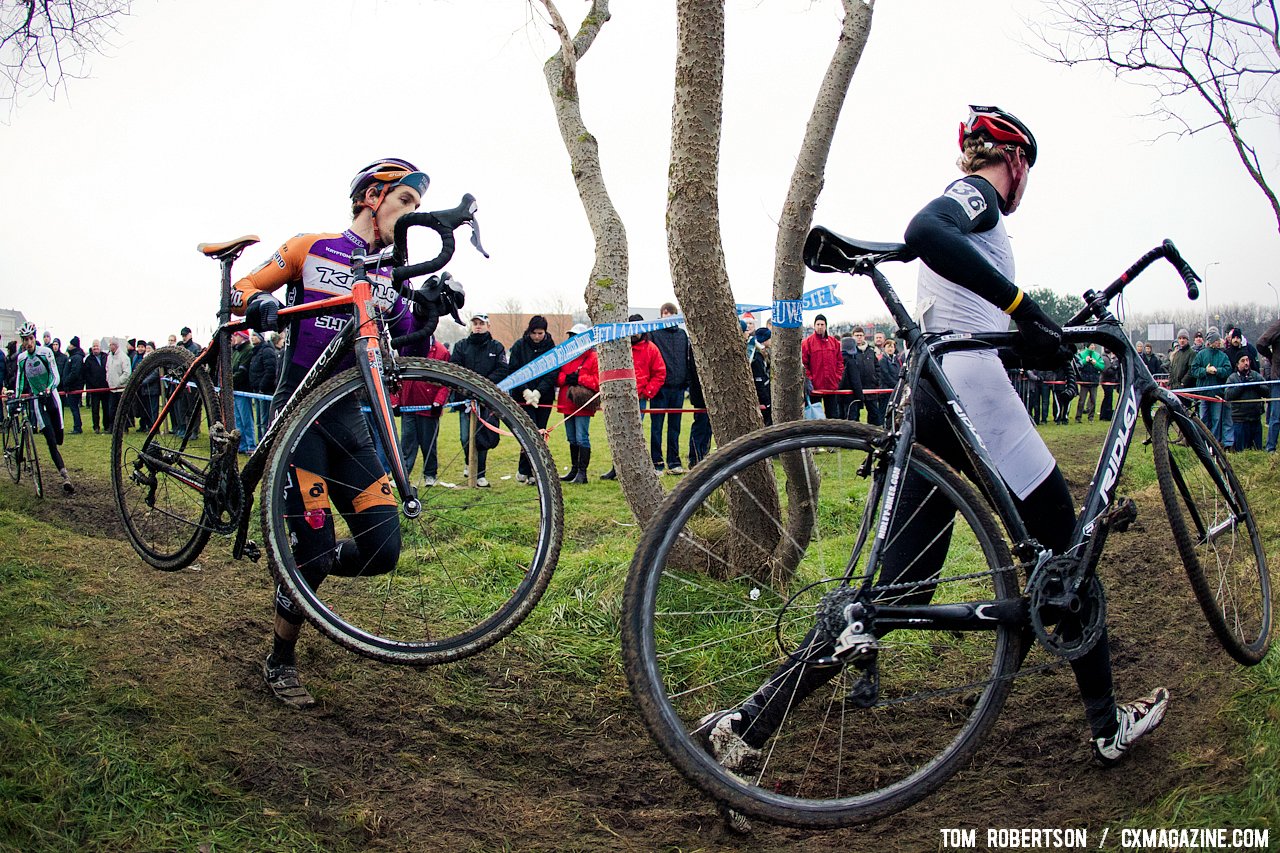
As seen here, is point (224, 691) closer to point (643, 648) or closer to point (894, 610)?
point (643, 648)

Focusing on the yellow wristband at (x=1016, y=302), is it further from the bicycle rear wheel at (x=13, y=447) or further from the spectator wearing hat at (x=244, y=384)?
the spectator wearing hat at (x=244, y=384)

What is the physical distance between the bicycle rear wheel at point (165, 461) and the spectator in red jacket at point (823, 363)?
11003mm

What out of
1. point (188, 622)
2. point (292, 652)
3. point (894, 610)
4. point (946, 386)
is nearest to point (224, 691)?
point (292, 652)

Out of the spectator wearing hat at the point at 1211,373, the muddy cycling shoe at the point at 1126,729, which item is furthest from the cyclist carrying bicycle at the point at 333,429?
the spectator wearing hat at the point at 1211,373

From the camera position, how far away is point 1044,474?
3377 mm

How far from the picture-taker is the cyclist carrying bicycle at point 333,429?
388 centimetres

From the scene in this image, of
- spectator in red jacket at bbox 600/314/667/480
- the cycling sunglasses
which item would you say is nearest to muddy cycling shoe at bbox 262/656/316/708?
the cycling sunglasses

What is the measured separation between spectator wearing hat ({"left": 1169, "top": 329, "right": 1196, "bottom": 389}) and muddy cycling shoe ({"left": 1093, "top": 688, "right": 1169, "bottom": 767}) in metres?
15.3

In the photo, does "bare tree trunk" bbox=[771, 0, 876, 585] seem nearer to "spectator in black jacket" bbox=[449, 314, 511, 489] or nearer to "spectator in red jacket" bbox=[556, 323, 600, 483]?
"spectator in red jacket" bbox=[556, 323, 600, 483]

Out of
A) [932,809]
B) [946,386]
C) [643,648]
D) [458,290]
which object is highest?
[458,290]

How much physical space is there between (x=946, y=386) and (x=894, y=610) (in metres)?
0.79

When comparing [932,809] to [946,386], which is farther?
[932,809]

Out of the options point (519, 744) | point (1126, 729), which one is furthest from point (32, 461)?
point (1126, 729)

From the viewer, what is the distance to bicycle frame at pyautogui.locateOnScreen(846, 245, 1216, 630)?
117 inches
